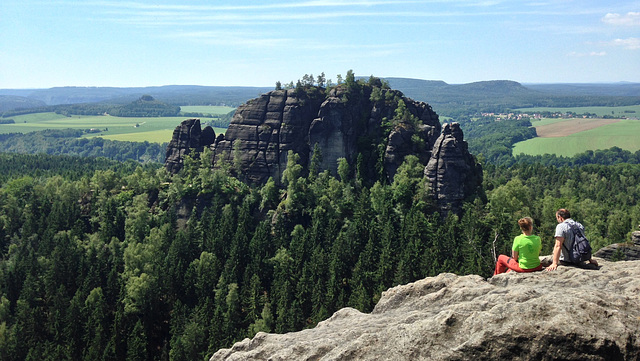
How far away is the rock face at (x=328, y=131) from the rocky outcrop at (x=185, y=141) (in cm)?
500

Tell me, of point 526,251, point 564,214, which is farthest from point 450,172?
point 526,251

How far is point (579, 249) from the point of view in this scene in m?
19.2

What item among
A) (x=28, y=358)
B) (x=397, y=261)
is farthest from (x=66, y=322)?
(x=397, y=261)

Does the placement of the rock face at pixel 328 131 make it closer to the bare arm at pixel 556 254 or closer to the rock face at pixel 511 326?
the bare arm at pixel 556 254

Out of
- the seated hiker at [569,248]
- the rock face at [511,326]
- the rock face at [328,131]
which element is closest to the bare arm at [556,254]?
the seated hiker at [569,248]

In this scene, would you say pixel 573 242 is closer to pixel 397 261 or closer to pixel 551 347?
pixel 551 347

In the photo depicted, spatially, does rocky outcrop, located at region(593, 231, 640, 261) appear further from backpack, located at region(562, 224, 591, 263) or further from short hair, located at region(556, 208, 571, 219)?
backpack, located at region(562, 224, 591, 263)

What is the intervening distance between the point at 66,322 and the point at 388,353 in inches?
2778

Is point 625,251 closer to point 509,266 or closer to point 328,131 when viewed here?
point 509,266

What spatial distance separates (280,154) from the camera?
104 meters

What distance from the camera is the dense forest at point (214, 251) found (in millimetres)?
68812

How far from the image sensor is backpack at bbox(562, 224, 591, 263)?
1902 centimetres

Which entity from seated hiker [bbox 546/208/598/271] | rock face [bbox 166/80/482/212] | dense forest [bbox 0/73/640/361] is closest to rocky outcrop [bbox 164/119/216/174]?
dense forest [bbox 0/73/640/361]

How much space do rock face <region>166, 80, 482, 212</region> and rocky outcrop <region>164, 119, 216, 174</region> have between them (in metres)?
5.00
